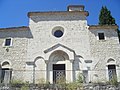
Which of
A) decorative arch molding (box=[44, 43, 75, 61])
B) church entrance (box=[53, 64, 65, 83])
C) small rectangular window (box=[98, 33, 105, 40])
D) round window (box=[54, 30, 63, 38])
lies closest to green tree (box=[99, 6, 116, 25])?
small rectangular window (box=[98, 33, 105, 40])

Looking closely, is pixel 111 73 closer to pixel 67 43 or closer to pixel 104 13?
pixel 67 43

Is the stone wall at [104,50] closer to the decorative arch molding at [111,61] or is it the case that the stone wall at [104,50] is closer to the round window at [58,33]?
the decorative arch molding at [111,61]

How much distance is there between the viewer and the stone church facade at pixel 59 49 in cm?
1841

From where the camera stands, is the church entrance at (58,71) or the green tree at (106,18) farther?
the green tree at (106,18)

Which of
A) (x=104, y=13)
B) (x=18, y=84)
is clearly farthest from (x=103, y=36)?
(x=18, y=84)

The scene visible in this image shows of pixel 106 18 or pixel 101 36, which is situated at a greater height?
pixel 106 18

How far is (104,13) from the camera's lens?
88.2 feet

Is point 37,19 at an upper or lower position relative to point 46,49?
upper

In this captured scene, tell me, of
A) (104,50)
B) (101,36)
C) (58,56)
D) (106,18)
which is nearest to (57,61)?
(58,56)

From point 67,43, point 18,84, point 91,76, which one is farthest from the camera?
point 67,43

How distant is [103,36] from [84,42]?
225 centimetres

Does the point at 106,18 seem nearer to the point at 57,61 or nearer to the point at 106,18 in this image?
the point at 106,18

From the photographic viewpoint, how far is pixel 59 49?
1883 cm

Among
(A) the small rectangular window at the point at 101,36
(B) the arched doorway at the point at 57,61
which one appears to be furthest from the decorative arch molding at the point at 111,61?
(B) the arched doorway at the point at 57,61
